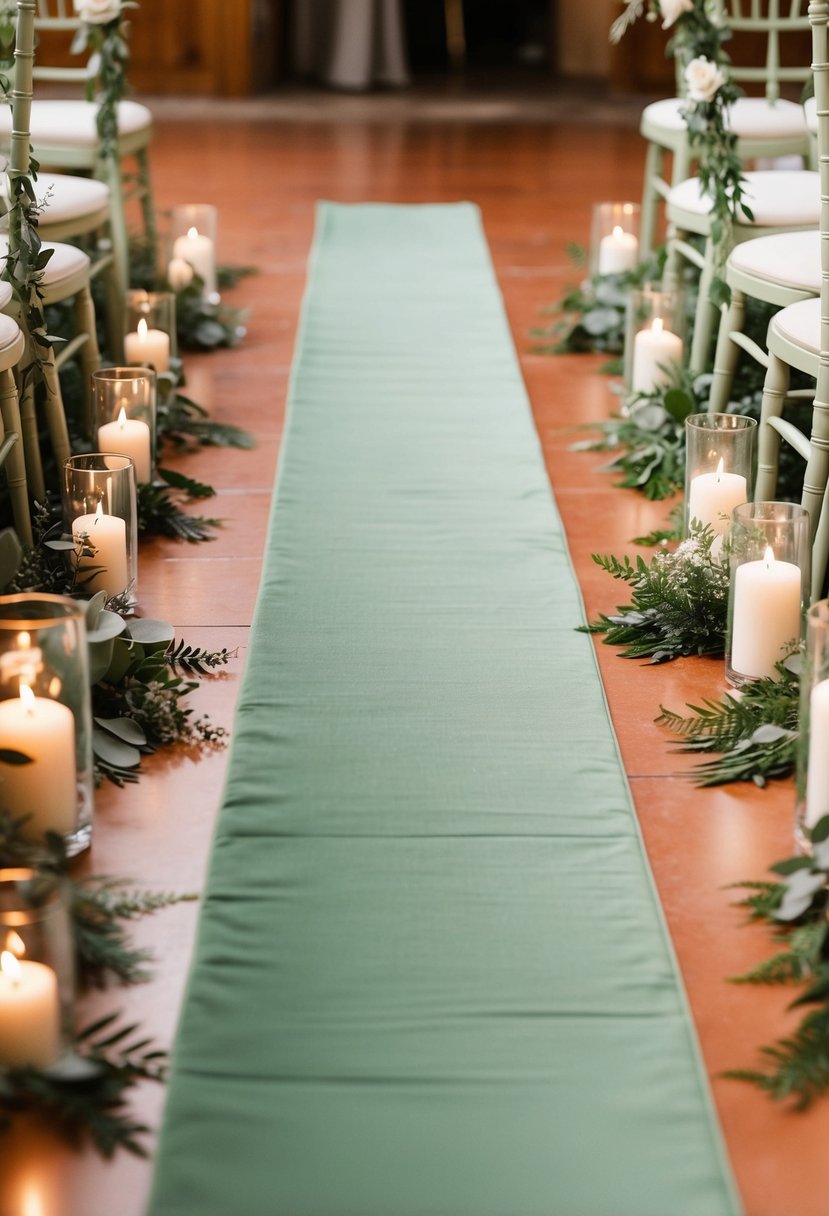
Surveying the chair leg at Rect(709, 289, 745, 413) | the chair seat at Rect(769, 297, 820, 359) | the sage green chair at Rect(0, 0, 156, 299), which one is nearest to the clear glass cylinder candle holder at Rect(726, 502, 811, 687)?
the chair seat at Rect(769, 297, 820, 359)

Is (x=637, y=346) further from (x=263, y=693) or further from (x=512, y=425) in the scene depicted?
(x=263, y=693)

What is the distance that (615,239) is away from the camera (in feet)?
12.4

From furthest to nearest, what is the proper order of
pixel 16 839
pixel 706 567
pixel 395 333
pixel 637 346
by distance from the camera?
pixel 395 333, pixel 637 346, pixel 706 567, pixel 16 839

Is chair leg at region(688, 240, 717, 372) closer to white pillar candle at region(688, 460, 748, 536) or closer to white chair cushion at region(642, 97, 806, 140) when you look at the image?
white chair cushion at region(642, 97, 806, 140)

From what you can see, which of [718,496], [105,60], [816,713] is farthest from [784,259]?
[105,60]

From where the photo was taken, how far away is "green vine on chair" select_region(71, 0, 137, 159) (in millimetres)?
3305

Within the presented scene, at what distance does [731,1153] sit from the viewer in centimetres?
128

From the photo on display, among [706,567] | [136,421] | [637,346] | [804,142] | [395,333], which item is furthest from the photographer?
[395,333]

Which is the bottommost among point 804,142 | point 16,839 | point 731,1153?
point 731,1153

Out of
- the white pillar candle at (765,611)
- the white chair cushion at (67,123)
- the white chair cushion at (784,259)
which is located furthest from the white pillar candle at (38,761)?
the white chair cushion at (67,123)

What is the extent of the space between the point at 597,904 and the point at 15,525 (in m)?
1.14

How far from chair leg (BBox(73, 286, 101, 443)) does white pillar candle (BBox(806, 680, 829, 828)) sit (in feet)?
4.99

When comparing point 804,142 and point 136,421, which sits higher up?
point 804,142

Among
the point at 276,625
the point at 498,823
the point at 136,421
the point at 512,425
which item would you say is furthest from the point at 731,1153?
the point at 512,425
